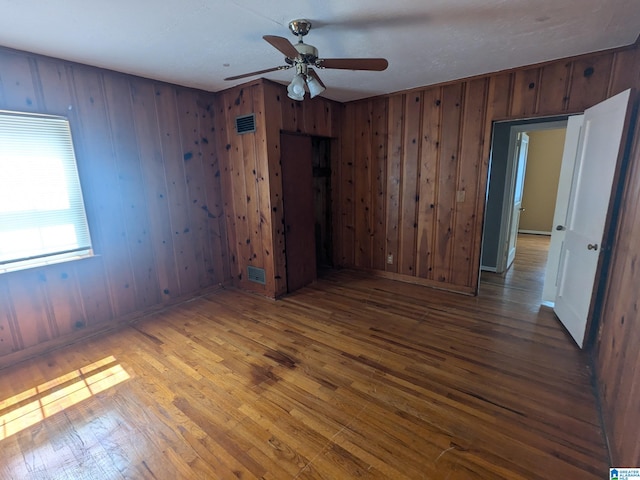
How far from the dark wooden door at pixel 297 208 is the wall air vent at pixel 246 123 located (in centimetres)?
37

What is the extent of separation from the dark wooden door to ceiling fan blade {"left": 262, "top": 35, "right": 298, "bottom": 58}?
1690 mm

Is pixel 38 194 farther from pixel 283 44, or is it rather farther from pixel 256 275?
pixel 283 44

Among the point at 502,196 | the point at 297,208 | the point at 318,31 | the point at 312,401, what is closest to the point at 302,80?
the point at 318,31

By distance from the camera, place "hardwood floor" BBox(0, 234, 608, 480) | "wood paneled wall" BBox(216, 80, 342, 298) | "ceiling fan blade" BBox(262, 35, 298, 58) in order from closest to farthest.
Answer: "hardwood floor" BBox(0, 234, 608, 480), "ceiling fan blade" BBox(262, 35, 298, 58), "wood paneled wall" BBox(216, 80, 342, 298)

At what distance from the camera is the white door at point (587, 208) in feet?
7.50

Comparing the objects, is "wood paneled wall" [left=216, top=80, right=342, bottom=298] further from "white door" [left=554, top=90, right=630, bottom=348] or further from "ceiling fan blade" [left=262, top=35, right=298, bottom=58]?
"white door" [left=554, top=90, right=630, bottom=348]

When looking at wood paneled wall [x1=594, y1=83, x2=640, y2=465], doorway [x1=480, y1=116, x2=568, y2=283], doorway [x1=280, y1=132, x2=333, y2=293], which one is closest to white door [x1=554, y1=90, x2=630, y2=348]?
wood paneled wall [x1=594, y1=83, x2=640, y2=465]

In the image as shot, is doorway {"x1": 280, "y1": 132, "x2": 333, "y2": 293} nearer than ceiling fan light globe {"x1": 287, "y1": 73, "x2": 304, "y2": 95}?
No

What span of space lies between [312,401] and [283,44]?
235 cm

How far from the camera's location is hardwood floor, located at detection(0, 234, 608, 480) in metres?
1.60

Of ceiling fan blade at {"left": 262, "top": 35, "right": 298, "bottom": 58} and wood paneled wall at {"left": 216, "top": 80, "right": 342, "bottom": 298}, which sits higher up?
ceiling fan blade at {"left": 262, "top": 35, "right": 298, "bottom": 58}

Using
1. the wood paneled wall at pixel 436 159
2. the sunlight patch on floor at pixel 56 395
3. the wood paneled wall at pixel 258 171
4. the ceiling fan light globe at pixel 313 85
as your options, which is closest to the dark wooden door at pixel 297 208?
the wood paneled wall at pixel 258 171

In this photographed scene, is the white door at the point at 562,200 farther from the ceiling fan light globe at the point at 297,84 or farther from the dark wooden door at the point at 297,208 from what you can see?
the dark wooden door at the point at 297,208

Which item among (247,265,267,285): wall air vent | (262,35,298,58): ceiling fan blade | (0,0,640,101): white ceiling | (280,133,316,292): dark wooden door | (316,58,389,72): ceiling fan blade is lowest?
(247,265,267,285): wall air vent
